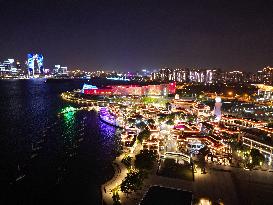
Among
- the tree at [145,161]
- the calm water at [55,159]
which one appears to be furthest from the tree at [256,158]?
the calm water at [55,159]

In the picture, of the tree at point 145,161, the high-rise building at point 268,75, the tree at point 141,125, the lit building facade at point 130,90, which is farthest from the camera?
the high-rise building at point 268,75

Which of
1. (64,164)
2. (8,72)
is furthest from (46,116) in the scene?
(8,72)

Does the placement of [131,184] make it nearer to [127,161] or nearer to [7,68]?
[127,161]

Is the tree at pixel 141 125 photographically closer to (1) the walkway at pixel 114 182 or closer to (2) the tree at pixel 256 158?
(1) the walkway at pixel 114 182

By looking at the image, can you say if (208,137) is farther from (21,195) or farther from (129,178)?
(21,195)

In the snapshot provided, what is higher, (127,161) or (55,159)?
(127,161)

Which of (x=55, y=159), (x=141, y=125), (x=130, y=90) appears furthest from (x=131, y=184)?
(x=130, y=90)

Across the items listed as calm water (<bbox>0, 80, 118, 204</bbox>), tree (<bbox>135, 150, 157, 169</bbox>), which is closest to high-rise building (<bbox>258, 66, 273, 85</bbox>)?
calm water (<bbox>0, 80, 118, 204</bbox>)

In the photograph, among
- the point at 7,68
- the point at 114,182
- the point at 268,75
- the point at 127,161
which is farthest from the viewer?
the point at 7,68
